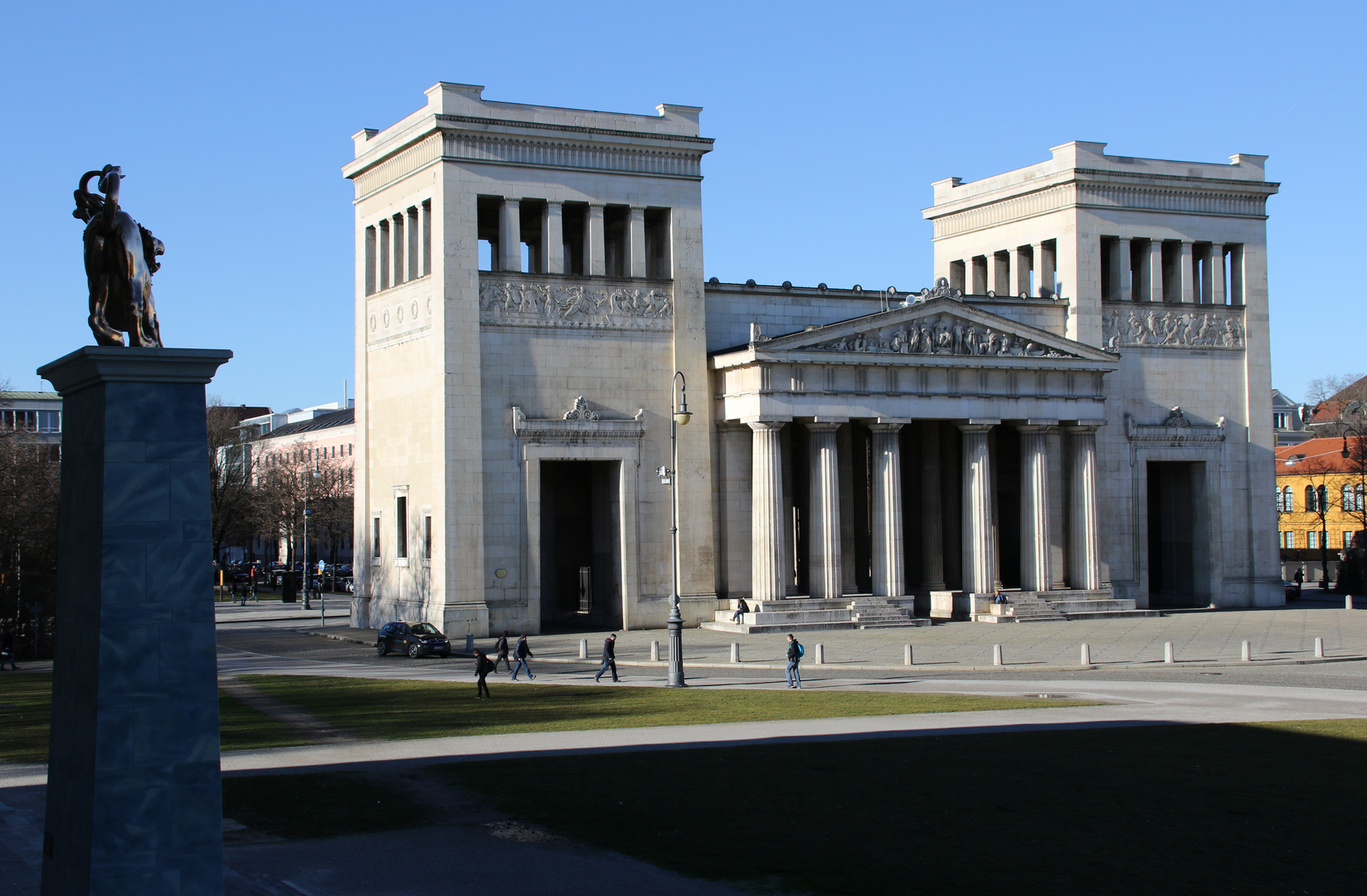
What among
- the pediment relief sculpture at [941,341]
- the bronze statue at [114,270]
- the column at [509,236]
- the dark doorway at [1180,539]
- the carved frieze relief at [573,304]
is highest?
the column at [509,236]

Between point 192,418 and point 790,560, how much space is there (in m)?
50.5

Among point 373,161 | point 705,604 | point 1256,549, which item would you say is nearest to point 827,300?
point 705,604

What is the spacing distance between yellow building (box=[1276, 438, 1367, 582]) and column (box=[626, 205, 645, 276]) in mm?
65623

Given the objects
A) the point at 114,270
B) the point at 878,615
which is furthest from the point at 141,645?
the point at 878,615

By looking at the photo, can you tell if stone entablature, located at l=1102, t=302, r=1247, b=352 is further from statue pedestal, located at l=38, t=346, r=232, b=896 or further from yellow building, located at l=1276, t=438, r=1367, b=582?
statue pedestal, located at l=38, t=346, r=232, b=896

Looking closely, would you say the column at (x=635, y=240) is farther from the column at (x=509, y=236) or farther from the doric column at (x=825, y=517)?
the doric column at (x=825, y=517)

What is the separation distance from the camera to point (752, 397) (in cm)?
6041

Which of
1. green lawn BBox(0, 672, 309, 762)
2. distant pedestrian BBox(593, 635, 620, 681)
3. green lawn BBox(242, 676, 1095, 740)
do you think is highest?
distant pedestrian BBox(593, 635, 620, 681)

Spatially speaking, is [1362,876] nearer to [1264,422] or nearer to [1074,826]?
[1074,826]

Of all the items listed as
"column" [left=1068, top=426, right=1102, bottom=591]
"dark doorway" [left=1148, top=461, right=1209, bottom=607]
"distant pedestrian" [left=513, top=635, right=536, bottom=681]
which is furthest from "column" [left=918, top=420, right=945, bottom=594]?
"distant pedestrian" [left=513, top=635, right=536, bottom=681]

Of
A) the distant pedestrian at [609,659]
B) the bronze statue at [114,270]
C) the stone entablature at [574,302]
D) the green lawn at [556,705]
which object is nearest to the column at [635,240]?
the stone entablature at [574,302]

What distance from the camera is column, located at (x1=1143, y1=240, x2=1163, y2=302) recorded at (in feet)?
237

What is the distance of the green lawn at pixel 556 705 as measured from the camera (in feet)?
105

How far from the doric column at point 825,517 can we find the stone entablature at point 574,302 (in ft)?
27.6
